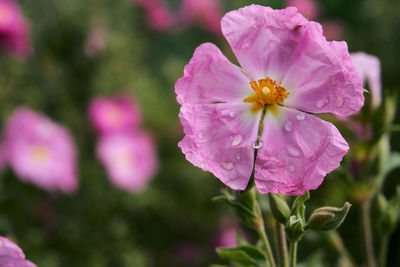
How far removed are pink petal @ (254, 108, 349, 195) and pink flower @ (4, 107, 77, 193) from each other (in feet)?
4.10

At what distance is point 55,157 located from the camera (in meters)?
1.95

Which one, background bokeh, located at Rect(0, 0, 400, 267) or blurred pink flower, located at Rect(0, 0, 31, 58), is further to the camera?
blurred pink flower, located at Rect(0, 0, 31, 58)

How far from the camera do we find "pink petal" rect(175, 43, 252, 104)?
62 centimetres

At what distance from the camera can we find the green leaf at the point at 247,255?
0.69 meters

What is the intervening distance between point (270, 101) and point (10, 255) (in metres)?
0.34

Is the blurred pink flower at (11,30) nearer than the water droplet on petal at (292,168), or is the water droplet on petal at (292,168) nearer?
the water droplet on petal at (292,168)

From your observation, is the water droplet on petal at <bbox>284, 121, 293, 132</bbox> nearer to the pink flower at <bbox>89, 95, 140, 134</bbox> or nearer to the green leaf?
the green leaf

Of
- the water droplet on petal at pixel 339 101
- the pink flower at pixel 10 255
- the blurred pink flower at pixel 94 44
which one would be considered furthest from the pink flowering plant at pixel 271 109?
the blurred pink flower at pixel 94 44

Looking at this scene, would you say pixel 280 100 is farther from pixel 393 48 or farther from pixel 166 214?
pixel 393 48

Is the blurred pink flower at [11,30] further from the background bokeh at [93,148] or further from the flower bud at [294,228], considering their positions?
the flower bud at [294,228]

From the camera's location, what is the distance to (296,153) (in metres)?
0.60

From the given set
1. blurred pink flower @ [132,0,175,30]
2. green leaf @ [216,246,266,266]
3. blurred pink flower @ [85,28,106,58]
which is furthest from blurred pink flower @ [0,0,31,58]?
green leaf @ [216,246,266,266]

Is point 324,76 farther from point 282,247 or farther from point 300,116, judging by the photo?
point 282,247

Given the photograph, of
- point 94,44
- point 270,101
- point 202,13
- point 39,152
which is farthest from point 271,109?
point 202,13
